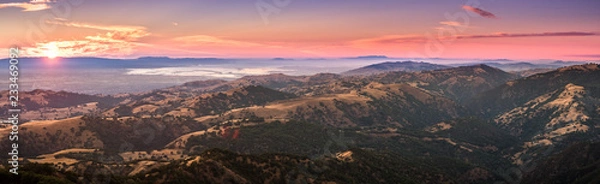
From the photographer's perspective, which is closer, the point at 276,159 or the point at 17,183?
the point at 17,183

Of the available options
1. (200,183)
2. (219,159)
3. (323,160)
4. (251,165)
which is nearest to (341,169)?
(323,160)

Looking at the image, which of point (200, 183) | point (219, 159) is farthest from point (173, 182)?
point (219, 159)

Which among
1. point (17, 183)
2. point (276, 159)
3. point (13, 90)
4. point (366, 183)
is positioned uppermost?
point (13, 90)

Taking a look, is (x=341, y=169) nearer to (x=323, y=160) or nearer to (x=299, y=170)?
(x=323, y=160)

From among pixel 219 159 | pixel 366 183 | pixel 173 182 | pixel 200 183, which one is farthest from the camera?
pixel 366 183

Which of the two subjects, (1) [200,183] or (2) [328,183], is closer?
(1) [200,183]

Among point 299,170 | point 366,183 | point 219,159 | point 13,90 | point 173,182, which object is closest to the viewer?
point 13,90

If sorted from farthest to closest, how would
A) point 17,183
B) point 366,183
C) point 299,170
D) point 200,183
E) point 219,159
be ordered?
point 366,183 < point 299,170 < point 219,159 < point 200,183 < point 17,183

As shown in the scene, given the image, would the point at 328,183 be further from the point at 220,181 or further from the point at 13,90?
the point at 13,90

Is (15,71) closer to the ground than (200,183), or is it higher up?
higher up
